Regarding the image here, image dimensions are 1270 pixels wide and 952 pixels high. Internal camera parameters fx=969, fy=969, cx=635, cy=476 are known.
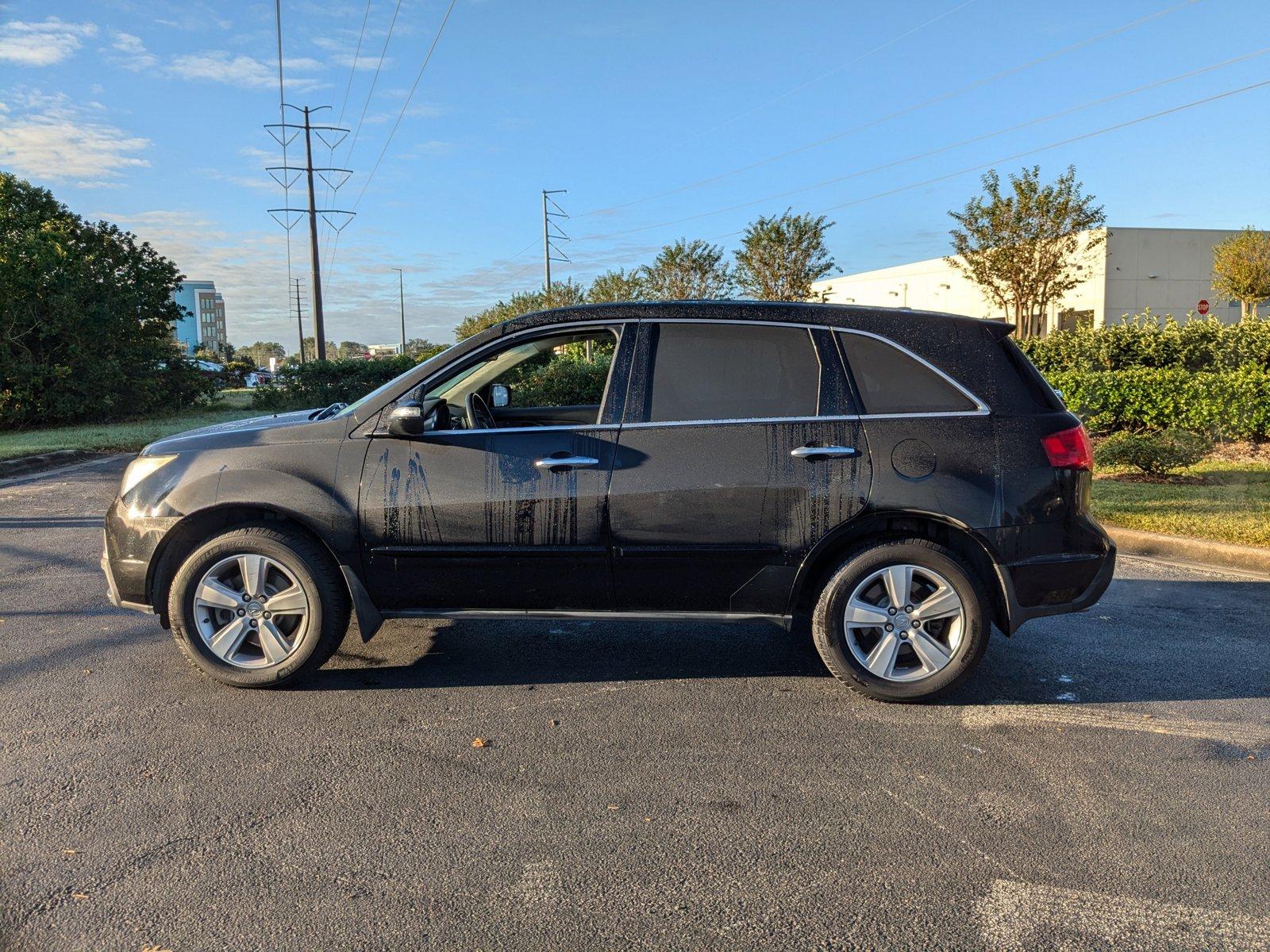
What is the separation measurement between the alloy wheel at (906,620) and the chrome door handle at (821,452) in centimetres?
57

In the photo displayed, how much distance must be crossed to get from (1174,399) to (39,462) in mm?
16651

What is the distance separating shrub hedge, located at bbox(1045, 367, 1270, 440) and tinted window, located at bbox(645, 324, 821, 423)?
9.02 m

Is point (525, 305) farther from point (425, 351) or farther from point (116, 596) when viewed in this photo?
point (116, 596)

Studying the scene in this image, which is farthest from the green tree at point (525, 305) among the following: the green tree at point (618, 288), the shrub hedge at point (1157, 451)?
the shrub hedge at point (1157, 451)

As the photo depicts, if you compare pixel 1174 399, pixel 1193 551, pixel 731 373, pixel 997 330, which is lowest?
pixel 1193 551

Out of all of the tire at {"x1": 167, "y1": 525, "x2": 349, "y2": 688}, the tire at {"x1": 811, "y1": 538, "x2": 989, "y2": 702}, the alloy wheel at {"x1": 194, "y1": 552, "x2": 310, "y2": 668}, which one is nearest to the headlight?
the tire at {"x1": 167, "y1": 525, "x2": 349, "y2": 688}

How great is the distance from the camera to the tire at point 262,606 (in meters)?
4.55

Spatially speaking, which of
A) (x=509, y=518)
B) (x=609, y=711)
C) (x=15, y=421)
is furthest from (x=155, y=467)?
(x=15, y=421)

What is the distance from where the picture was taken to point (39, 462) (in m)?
14.9

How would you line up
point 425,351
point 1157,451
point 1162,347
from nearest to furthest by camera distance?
Answer: point 1157,451 < point 1162,347 < point 425,351

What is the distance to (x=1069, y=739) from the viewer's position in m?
4.11

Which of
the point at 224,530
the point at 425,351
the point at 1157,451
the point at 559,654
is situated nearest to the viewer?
the point at 224,530

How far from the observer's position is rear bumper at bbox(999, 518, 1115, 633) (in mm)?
4414

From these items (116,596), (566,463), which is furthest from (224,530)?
(566,463)
